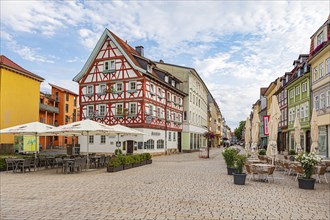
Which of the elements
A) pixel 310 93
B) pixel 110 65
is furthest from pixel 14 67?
pixel 310 93

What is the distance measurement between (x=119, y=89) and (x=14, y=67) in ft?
34.1

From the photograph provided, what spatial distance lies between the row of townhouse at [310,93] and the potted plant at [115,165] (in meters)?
18.0

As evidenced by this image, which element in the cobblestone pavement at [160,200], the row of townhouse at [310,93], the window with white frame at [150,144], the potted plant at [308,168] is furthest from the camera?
the window with white frame at [150,144]

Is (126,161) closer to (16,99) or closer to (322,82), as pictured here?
(16,99)

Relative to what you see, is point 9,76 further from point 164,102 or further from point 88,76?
point 164,102

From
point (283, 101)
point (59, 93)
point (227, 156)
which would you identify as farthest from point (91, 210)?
point (59, 93)

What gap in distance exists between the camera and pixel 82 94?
3353 cm

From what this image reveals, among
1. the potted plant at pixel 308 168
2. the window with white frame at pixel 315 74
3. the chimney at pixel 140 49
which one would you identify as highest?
the chimney at pixel 140 49

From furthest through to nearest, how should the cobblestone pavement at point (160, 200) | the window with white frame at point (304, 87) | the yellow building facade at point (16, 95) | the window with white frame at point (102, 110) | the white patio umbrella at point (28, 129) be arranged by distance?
the window with white frame at point (304, 87) → the window with white frame at point (102, 110) → the yellow building facade at point (16, 95) → the white patio umbrella at point (28, 129) → the cobblestone pavement at point (160, 200)

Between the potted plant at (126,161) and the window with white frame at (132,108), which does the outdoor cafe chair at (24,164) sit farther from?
the window with white frame at (132,108)

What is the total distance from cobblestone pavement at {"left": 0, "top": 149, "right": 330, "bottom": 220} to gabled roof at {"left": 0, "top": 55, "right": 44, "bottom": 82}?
1912 cm

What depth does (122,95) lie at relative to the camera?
31219mm

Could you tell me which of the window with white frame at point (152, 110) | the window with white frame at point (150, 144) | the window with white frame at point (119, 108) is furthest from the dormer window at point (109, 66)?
the window with white frame at point (150, 144)

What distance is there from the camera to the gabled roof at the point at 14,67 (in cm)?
2766
